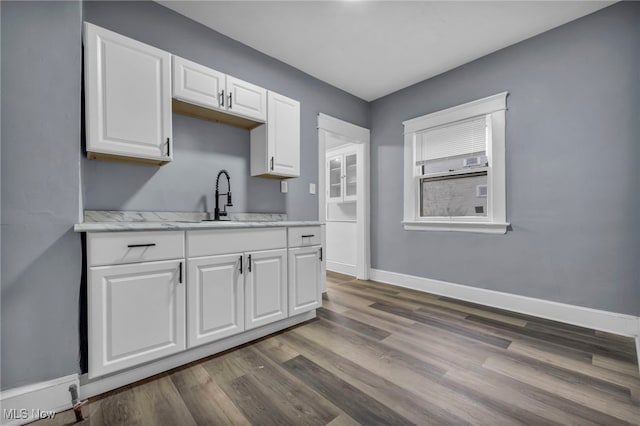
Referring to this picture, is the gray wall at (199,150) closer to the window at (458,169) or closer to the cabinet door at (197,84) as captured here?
the cabinet door at (197,84)

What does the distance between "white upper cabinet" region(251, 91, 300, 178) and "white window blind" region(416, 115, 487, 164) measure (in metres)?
1.74

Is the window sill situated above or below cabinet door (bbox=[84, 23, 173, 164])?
below

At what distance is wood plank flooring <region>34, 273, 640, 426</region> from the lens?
1.28 meters

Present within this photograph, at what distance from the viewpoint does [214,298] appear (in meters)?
1.78

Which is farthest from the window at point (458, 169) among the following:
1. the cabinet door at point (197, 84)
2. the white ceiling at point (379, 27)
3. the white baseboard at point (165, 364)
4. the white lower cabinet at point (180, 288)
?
the cabinet door at point (197, 84)

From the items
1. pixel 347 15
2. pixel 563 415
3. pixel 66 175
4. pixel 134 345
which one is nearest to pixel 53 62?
pixel 66 175

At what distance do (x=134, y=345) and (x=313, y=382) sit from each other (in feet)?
3.34

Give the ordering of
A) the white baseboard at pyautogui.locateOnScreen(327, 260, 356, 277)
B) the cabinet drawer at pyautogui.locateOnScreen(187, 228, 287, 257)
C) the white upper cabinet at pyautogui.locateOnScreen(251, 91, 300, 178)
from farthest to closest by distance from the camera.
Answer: the white baseboard at pyautogui.locateOnScreen(327, 260, 356, 277), the white upper cabinet at pyautogui.locateOnScreen(251, 91, 300, 178), the cabinet drawer at pyautogui.locateOnScreen(187, 228, 287, 257)

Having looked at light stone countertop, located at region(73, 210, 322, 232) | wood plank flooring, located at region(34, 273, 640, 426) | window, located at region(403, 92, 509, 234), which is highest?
window, located at region(403, 92, 509, 234)

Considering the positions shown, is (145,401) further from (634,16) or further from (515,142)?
(634,16)

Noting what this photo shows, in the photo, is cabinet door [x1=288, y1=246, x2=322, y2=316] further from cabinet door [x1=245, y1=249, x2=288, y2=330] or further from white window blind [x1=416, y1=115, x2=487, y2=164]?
white window blind [x1=416, y1=115, x2=487, y2=164]

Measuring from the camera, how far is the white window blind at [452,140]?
2.96 metres

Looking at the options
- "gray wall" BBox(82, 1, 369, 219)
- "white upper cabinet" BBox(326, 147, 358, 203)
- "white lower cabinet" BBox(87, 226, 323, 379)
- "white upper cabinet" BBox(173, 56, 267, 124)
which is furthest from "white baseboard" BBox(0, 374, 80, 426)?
"white upper cabinet" BBox(326, 147, 358, 203)

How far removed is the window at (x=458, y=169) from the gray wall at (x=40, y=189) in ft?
10.7
